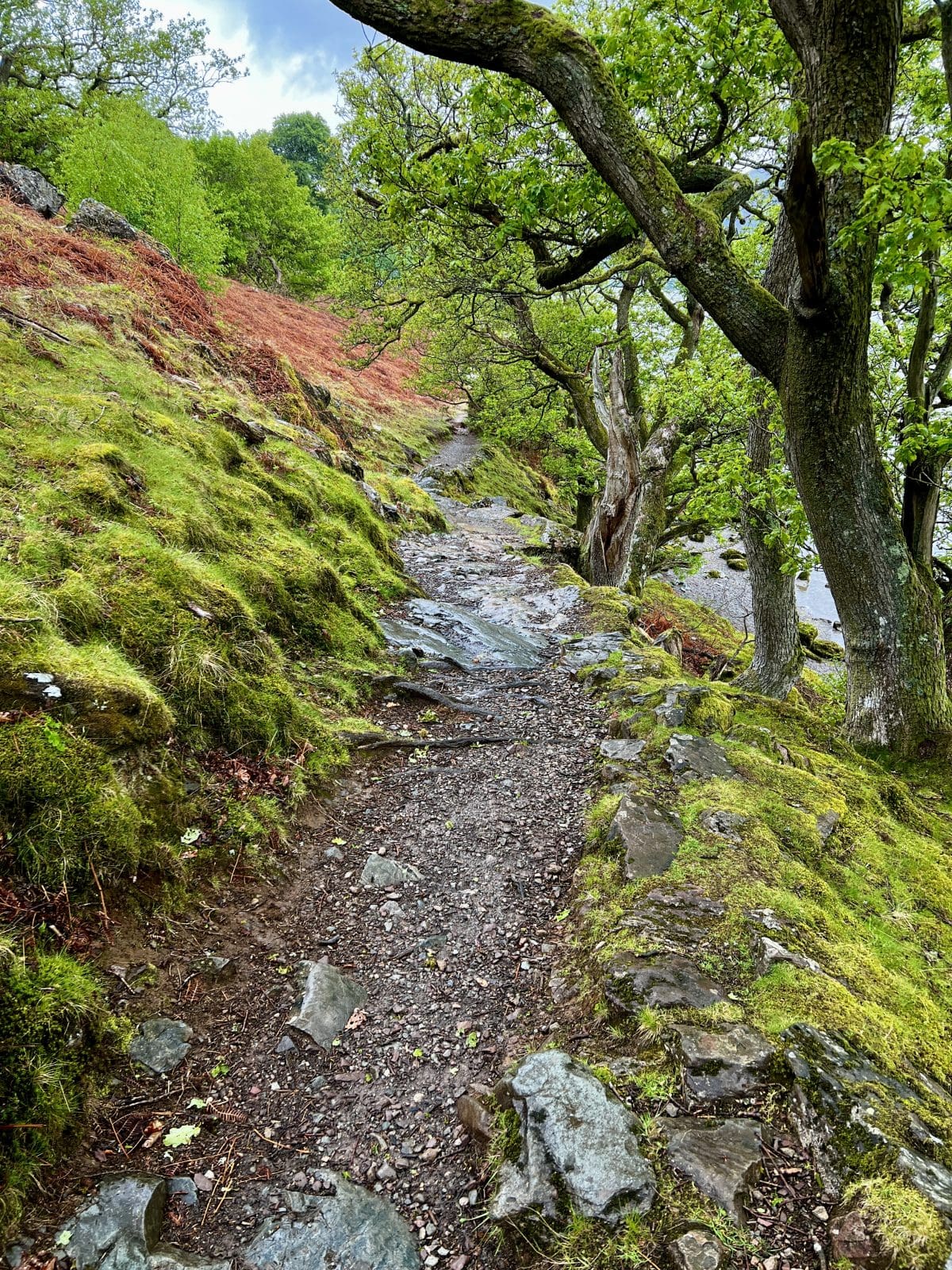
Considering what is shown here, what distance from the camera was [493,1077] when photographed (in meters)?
3.35

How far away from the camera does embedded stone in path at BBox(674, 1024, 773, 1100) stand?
9.14 feet

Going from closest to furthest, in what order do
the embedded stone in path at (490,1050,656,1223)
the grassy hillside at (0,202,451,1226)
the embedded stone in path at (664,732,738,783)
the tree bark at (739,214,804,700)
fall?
the embedded stone in path at (490,1050,656,1223)
the grassy hillside at (0,202,451,1226)
the embedded stone in path at (664,732,738,783)
the tree bark at (739,214,804,700)

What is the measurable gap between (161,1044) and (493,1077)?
180 centimetres

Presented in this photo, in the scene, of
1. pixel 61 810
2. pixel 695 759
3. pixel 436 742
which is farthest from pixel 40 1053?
pixel 695 759

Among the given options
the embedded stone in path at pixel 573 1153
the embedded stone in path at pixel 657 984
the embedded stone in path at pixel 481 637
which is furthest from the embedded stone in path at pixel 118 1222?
the embedded stone in path at pixel 481 637

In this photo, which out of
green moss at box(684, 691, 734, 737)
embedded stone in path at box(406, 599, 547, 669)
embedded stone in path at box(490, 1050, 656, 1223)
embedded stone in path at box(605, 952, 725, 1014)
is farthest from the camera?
embedded stone in path at box(406, 599, 547, 669)

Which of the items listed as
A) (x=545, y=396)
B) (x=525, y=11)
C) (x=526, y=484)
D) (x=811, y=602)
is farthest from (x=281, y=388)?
(x=811, y=602)

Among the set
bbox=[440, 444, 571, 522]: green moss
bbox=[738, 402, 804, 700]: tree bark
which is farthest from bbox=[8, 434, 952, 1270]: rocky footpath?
bbox=[440, 444, 571, 522]: green moss

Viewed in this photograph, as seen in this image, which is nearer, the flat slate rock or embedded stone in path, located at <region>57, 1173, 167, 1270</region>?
embedded stone in path, located at <region>57, 1173, 167, 1270</region>

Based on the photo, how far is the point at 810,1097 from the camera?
8.73 ft

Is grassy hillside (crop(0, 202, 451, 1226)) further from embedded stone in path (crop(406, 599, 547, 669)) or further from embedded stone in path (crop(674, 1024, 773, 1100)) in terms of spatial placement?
embedded stone in path (crop(674, 1024, 773, 1100))

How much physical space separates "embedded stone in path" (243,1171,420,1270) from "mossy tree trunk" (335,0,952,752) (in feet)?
19.5

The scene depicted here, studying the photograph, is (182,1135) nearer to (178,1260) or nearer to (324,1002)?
(178,1260)

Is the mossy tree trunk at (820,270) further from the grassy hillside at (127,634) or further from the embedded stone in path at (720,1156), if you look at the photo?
the embedded stone in path at (720,1156)
